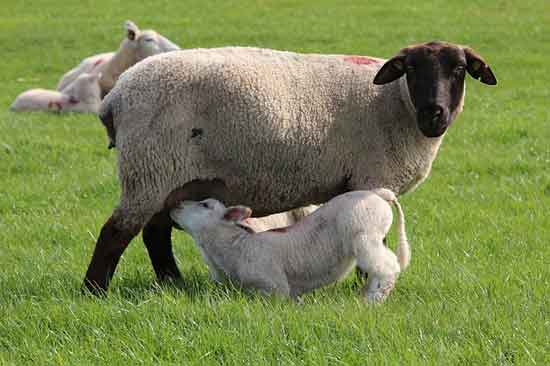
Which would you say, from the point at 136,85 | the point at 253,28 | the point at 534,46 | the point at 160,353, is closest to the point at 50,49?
the point at 253,28

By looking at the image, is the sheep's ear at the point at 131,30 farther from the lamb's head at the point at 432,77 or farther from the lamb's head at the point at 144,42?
the lamb's head at the point at 432,77

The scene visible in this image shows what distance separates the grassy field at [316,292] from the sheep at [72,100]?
1.30 feet

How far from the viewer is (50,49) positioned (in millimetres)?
21156

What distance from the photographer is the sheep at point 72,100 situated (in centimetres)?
1370

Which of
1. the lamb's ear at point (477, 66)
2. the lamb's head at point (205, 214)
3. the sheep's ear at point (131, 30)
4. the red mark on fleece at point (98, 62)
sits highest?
the lamb's ear at point (477, 66)

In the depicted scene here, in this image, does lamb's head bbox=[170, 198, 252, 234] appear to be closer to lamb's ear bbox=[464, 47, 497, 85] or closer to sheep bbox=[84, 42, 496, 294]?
sheep bbox=[84, 42, 496, 294]

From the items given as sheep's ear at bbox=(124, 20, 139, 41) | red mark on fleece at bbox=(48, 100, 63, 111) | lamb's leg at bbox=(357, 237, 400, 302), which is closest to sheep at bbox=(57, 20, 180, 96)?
sheep's ear at bbox=(124, 20, 139, 41)

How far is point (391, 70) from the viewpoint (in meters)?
5.85

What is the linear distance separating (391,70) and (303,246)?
124cm

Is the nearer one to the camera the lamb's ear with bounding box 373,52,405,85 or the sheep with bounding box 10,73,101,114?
A: the lamb's ear with bounding box 373,52,405,85

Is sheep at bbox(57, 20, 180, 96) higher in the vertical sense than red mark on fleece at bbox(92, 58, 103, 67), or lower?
higher

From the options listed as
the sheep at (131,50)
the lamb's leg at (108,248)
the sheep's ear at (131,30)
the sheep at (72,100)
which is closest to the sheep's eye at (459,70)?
the lamb's leg at (108,248)

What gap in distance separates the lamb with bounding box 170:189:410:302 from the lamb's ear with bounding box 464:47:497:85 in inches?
41.0

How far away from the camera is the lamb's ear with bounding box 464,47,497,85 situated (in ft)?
19.4
